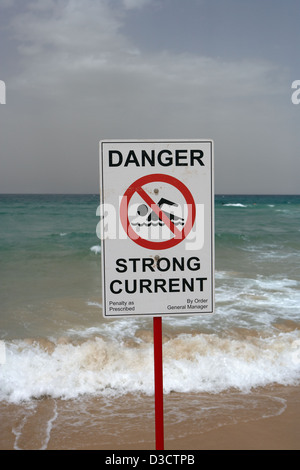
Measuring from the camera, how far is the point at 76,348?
5293 mm

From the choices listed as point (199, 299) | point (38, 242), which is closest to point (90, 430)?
point (199, 299)

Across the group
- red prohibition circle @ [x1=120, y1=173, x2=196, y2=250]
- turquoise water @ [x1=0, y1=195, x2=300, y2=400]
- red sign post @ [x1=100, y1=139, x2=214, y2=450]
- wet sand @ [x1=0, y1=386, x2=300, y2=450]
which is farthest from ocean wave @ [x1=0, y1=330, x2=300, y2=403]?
red prohibition circle @ [x1=120, y1=173, x2=196, y2=250]

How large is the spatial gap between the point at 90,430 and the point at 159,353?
1913 millimetres

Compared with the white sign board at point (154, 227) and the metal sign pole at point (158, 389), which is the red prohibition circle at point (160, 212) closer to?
the white sign board at point (154, 227)

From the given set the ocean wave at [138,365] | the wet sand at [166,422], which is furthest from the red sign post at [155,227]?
the ocean wave at [138,365]

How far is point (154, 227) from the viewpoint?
6.11 ft

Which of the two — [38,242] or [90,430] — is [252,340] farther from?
[38,242]

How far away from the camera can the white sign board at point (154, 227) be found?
1.85m

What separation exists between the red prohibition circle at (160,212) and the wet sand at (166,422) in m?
2.13

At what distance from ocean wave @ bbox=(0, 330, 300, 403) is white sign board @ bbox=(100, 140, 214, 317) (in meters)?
2.68

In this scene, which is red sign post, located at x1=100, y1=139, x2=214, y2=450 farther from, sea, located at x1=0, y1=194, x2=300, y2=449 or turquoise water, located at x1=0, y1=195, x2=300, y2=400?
turquoise water, located at x1=0, y1=195, x2=300, y2=400

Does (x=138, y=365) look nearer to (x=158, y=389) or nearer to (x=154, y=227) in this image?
(x=158, y=389)

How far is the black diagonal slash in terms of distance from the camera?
6.11ft

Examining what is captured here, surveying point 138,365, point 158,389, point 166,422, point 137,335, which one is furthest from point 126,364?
point 158,389
